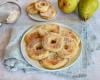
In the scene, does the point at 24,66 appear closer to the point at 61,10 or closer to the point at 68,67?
the point at 68,67

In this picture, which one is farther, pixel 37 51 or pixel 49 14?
pixel 49 14

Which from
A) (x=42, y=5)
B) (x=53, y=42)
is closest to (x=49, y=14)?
(x=42, y=5)

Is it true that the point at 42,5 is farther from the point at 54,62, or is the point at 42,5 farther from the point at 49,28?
the point at 54,62

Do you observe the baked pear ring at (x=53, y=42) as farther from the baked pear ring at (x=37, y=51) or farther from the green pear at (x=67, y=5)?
the green pear at (x=67, y=5)

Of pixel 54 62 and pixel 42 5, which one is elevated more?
pixel 42 5

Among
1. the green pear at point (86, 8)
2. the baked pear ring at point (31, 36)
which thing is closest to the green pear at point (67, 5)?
the green pear at point (86, 8)

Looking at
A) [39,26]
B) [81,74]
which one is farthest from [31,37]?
[81,74]

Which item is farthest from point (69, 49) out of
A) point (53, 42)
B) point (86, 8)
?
point (86, 8)
